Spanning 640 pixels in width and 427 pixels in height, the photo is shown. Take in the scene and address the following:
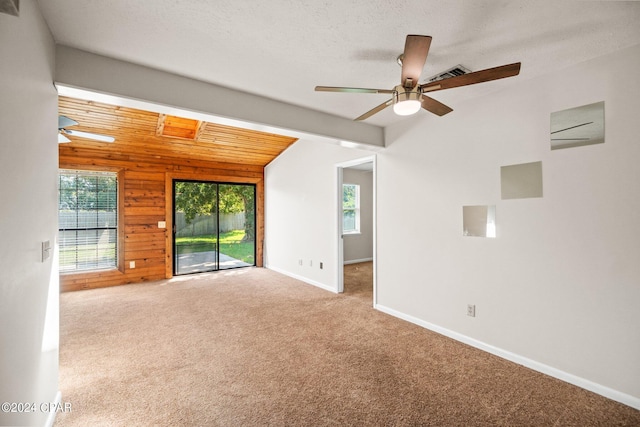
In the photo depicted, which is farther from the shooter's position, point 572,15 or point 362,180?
point 362,180

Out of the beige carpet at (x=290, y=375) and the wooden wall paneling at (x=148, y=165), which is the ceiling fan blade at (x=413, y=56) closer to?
the beige carpet at (x=290, y=375)

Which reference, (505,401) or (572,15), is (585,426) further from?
(572,15)

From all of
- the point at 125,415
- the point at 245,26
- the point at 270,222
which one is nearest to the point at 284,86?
the point at 245,26

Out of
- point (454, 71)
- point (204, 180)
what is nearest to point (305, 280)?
point (204, 180)

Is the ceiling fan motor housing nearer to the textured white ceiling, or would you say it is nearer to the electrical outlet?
the textured white ceiling

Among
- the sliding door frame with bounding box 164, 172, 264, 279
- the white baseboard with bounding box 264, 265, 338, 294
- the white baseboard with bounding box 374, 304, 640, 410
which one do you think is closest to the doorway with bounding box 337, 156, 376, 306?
the white baseboard with bounding box 264, 265, 338, 294

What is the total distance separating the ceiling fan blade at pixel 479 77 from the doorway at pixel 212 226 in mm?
5492

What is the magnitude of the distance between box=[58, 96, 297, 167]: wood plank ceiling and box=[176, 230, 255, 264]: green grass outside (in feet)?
5.59

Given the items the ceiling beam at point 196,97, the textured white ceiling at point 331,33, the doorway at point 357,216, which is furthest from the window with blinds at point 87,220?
the doorway at point 357,216

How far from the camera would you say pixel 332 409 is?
203 centimetres

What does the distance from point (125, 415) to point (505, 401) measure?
105 inches

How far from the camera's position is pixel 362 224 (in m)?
Answer: 7.92

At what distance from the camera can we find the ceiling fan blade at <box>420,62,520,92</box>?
5.43 ft

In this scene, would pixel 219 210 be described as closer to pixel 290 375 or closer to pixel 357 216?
pixel 357 216
